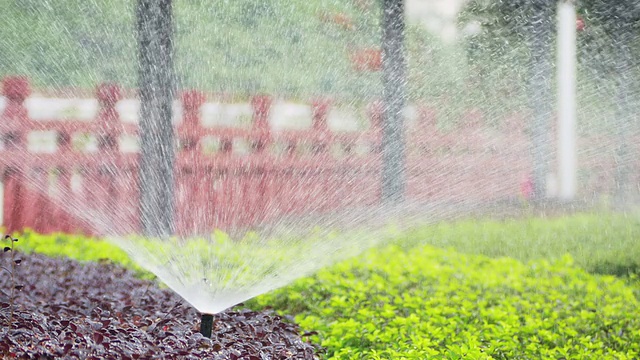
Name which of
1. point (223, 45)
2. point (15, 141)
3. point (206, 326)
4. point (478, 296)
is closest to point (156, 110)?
point (223, 45)

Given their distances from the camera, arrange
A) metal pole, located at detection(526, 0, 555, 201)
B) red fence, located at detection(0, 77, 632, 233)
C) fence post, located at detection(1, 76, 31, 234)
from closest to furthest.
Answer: fence post, located at detection(1, 76, 31, 234), red fence, located at detection(0, 77, 632, 233), metal pole, located at detection(526, 0, 555, 201)

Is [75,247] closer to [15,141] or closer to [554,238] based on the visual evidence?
[15,141]

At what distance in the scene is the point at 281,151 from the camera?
923cm

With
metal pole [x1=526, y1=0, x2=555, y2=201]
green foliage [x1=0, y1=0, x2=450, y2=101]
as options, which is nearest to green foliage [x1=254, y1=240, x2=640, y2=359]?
green foliage [x1=0, y1=0, x2=450, y2=101]

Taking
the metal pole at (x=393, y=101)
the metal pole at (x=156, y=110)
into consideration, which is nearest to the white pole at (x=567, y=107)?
the metal pole at (x=393, y=101)

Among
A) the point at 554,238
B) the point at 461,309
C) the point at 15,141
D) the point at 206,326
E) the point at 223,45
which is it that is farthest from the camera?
the point at 554,238

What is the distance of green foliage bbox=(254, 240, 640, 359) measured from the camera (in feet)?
16.0

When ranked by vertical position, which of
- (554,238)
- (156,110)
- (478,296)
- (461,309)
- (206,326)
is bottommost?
(206,326)

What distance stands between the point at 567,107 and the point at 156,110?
470cm

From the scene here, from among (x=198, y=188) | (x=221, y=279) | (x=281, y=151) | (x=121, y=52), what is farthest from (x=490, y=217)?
(x=221, y=279)

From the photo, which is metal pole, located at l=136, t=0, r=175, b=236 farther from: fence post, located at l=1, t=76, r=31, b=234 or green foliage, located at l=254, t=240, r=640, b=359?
green foliage, located at l=254, t=240, r=640, b=359

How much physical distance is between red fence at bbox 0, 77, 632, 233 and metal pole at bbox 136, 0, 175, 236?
0.19 meters

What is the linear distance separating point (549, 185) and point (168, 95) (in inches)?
179

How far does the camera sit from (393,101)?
9305 millimetres
